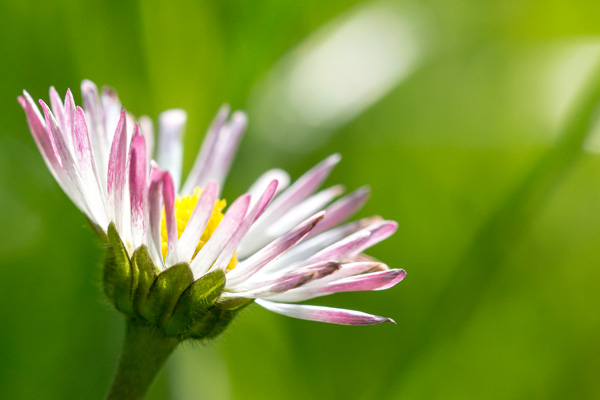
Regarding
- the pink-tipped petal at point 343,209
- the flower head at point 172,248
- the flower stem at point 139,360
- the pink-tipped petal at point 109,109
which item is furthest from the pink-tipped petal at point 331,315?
the pink-tipped petal at point 109,109

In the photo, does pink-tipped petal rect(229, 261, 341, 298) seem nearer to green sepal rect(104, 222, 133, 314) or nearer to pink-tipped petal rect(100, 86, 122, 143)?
green sepal rect(104, 222, 133, 314)

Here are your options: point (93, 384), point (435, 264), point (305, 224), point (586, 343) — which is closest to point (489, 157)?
point (435, 264)

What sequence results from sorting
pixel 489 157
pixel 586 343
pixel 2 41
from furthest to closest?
pixel 489 157, pixel 586 343, pixel 2 41

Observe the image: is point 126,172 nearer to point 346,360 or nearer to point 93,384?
point 93,384

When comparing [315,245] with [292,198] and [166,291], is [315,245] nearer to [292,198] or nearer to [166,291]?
[292,198]

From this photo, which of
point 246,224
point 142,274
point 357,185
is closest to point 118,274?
point 142,274

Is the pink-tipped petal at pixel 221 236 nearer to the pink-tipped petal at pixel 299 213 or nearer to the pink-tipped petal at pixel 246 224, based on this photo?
the pink-tipped petal at pixel 246 224
